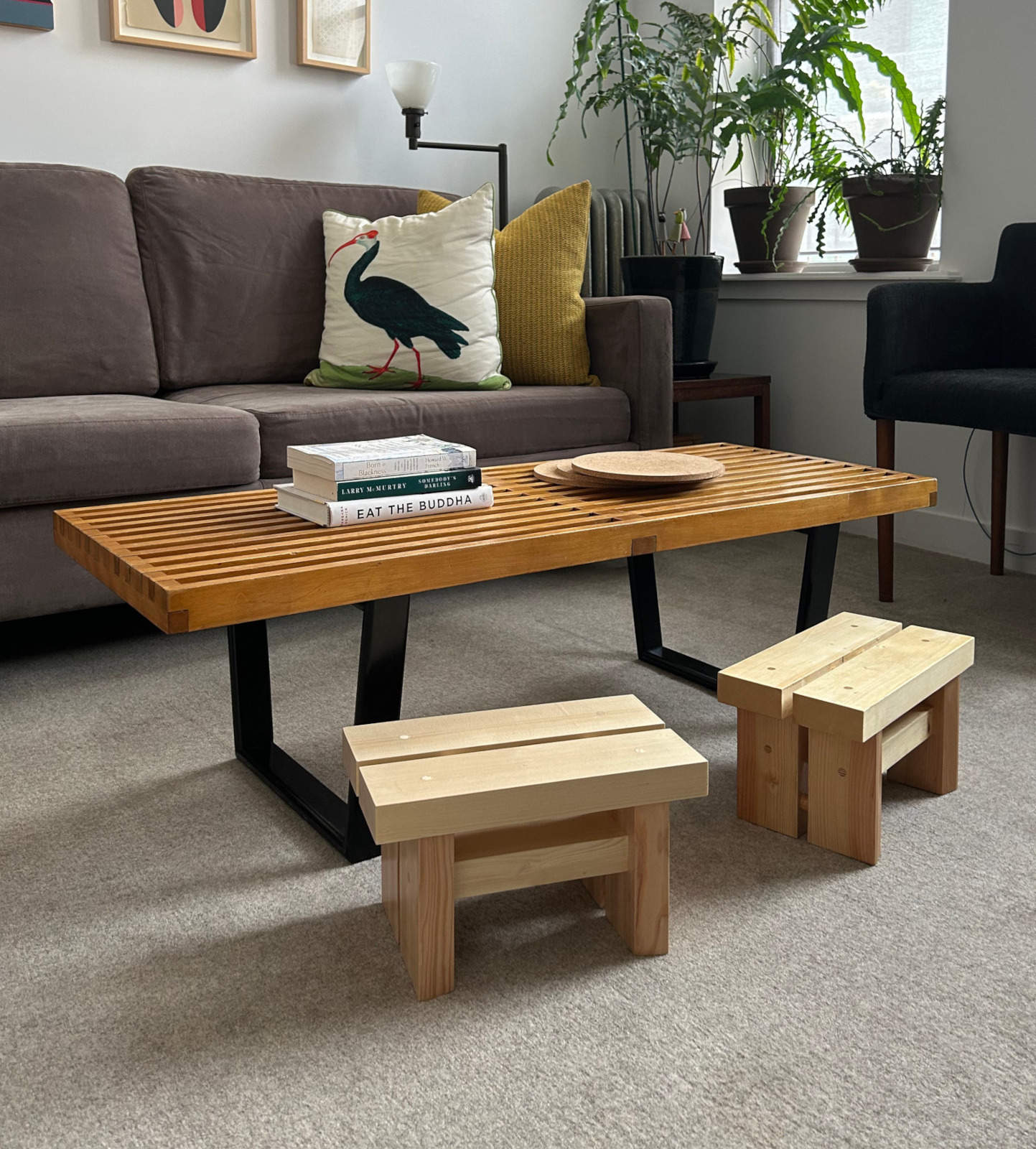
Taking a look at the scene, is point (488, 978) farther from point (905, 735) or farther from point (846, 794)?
point (905, 735)

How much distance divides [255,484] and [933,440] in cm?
182

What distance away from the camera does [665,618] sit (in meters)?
2.34

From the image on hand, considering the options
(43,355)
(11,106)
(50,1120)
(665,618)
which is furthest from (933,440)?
(50,1120)

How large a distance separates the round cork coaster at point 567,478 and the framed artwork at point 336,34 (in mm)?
1893

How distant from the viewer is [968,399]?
2203 millimetres

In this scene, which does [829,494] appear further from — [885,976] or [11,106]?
[11,106]

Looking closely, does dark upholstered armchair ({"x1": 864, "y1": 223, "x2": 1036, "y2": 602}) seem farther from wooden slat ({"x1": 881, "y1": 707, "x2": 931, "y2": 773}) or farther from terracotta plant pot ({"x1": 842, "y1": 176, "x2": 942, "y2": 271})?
wooden slat ({"x1": 881, "y1": 707, "x2": 931, "y2": 773})

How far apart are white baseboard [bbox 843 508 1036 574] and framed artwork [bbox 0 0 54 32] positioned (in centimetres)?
252

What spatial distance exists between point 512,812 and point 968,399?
156 cm

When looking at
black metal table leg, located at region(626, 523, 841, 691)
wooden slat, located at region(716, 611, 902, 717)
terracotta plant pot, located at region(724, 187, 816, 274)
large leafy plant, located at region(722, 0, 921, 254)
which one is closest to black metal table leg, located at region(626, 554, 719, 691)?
black metal table leg, located at region(626, 523, 841, 691)

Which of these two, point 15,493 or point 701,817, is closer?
point 701,817

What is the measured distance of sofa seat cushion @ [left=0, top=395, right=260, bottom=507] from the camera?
6.22ft

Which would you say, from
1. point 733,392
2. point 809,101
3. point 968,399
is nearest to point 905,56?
Result: point 809,101

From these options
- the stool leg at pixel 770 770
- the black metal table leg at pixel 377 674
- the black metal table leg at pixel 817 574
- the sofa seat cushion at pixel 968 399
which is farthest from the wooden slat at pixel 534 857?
the sofa seat cushion at pixel 968 399
